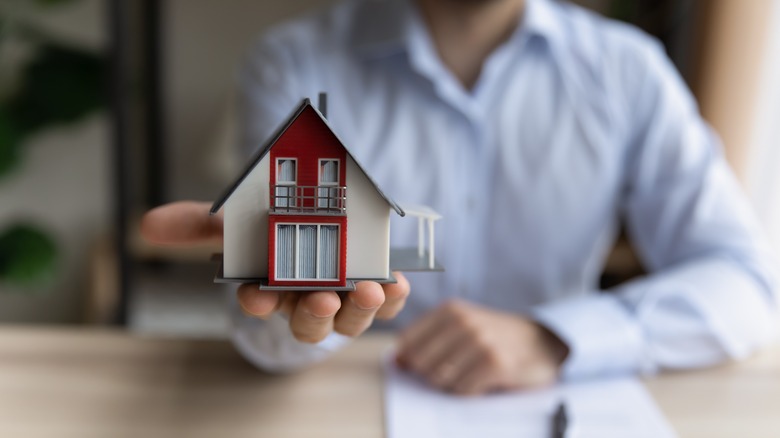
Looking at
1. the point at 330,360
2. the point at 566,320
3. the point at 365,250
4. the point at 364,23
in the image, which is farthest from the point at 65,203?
the point at 365,250

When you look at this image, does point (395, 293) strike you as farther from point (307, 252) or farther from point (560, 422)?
point (560, 422)

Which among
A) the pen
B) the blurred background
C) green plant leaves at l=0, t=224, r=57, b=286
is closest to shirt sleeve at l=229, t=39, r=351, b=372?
the pen

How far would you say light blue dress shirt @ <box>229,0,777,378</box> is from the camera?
109 cm

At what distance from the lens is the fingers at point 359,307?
491 mm

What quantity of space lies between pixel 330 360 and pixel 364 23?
515 mm


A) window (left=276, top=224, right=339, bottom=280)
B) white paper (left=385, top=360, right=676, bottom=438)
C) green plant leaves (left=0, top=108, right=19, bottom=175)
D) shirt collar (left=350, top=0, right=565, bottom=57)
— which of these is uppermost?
shirt collar (left=350, top=0, right=565, bottom=57)

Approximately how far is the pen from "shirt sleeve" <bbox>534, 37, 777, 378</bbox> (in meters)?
0.11

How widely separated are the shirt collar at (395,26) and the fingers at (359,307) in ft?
2.05

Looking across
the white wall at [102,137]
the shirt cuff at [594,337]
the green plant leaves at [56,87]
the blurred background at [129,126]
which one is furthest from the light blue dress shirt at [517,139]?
the green plant leaves at [56,87]

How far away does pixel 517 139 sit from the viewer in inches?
44.8

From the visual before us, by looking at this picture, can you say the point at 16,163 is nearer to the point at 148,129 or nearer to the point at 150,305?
the point at 148,129

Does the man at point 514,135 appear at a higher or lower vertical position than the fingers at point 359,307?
higher

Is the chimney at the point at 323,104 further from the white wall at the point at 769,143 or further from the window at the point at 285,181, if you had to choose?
the white wall at the point at 769,143

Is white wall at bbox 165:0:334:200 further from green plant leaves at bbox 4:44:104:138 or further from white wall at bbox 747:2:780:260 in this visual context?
white wall at bbox 747:2:780:260
